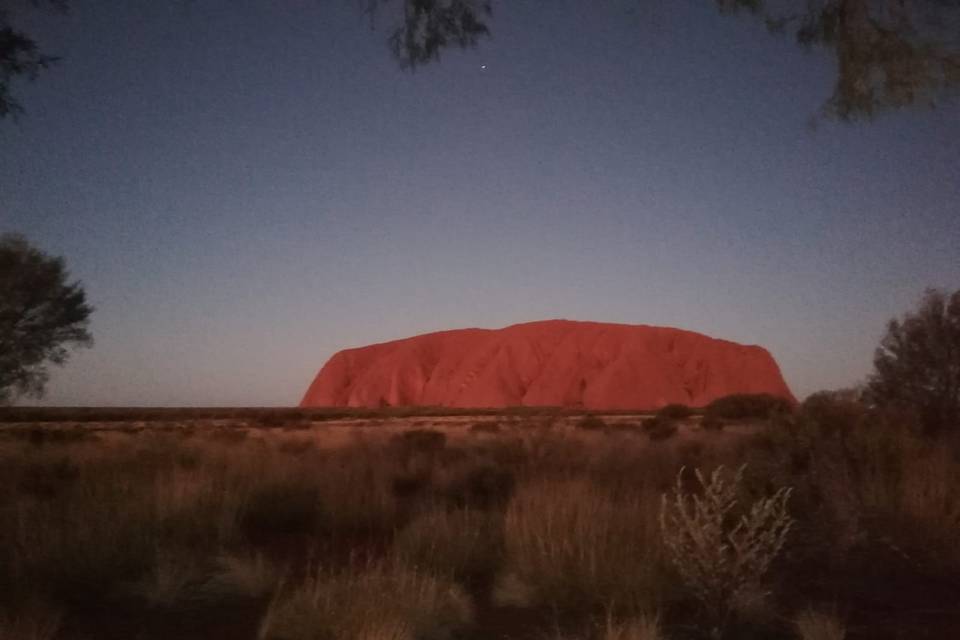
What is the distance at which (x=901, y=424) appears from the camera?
53.9 feet

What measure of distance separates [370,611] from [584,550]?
2.92 meters

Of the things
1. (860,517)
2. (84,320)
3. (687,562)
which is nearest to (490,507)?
(860,517)

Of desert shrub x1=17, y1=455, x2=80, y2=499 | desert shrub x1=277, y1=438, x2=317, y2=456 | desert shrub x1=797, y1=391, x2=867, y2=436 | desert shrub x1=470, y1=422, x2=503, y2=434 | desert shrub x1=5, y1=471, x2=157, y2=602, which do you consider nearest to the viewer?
desert shrub x1=5, y1=471, x2=157, y2=602

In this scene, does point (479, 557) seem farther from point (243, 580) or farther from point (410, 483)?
point (410, 483)

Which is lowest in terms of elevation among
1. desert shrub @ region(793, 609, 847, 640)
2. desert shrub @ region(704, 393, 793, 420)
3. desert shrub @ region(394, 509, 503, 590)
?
desert shrub @ region(793, 609, 847, 640)

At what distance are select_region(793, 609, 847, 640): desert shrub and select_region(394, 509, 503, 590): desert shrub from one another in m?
3.15

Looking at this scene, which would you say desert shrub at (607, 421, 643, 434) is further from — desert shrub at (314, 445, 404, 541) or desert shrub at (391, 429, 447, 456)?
desert shrub at (314, 445, 404, 541)

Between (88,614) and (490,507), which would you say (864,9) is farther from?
(490,507)

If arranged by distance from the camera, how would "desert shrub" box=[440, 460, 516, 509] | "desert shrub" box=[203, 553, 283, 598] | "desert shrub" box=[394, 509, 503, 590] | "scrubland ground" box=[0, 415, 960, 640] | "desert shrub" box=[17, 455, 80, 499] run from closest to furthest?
1. "scrubland ground" box=[0, 415, 960, 640]
2. "desert shrub" box=[203, 553, 283, 598]
3. "desert shrub" box=[394, 509, 503, 590]
4. "desert shrub" box=[17, 455, 80, 499]
5. "desert shrub" box=[440, 460, 516, 509]

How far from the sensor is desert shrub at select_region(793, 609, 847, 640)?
687cm

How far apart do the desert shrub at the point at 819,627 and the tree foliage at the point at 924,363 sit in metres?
12.7

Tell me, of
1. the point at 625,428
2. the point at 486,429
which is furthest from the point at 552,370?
the point at 625,428

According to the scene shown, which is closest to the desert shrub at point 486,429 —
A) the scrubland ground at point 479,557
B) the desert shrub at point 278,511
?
the scrubland ground at point 479,557

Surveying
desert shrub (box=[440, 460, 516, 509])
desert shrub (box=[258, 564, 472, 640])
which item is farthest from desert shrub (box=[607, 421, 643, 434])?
desert shrub (box=[258, 564, 472, 640])
